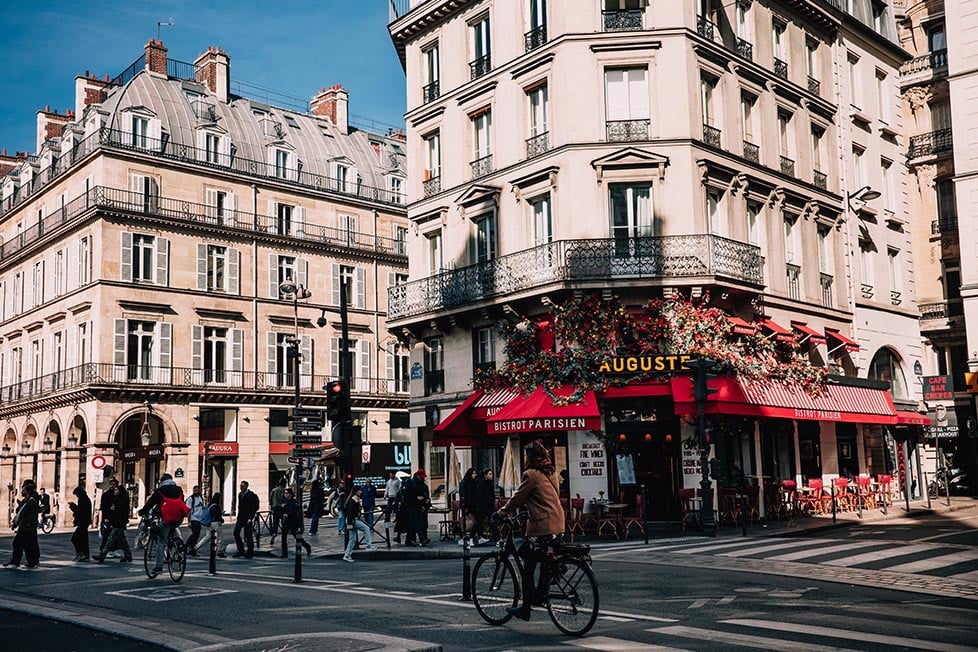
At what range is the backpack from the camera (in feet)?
53.7

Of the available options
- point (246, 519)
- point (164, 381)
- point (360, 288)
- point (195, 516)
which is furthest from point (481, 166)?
point (360, 288)

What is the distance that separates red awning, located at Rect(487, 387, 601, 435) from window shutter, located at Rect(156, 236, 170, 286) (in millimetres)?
26030

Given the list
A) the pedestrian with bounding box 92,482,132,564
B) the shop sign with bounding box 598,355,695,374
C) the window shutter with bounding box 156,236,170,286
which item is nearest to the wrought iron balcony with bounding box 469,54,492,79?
the shop sign with bounding box 598,355,695,374

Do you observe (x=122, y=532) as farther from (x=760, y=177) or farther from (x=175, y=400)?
(x=175, y=400)

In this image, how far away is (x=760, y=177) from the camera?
28328mm

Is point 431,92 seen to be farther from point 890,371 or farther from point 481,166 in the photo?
point 890,371

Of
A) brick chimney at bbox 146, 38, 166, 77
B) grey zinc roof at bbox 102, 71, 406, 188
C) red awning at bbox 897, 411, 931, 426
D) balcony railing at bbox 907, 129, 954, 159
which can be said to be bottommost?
red awning at bbox 897, 411, 931, 426

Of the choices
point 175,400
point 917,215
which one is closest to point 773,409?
point 917,215

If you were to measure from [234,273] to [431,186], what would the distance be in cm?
2014

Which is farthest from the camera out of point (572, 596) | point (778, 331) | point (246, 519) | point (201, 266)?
point (201, 266)

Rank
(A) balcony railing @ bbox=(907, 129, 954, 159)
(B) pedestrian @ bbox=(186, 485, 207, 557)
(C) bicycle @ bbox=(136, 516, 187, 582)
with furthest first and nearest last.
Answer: (A) balcony railing @ bbox=(907, 129, 954, 159)
(B) pedestrian @ bbox=(186, 485, 207, 557)
(C) bicycle @ bbox=(136, 516, 187, 582)

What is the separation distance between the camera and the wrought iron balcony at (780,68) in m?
29.8

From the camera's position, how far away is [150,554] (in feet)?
56.7

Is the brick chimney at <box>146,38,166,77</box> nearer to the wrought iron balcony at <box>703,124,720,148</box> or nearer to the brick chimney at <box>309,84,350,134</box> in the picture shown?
the brick chimney at <box>309,84,350,134</box>
